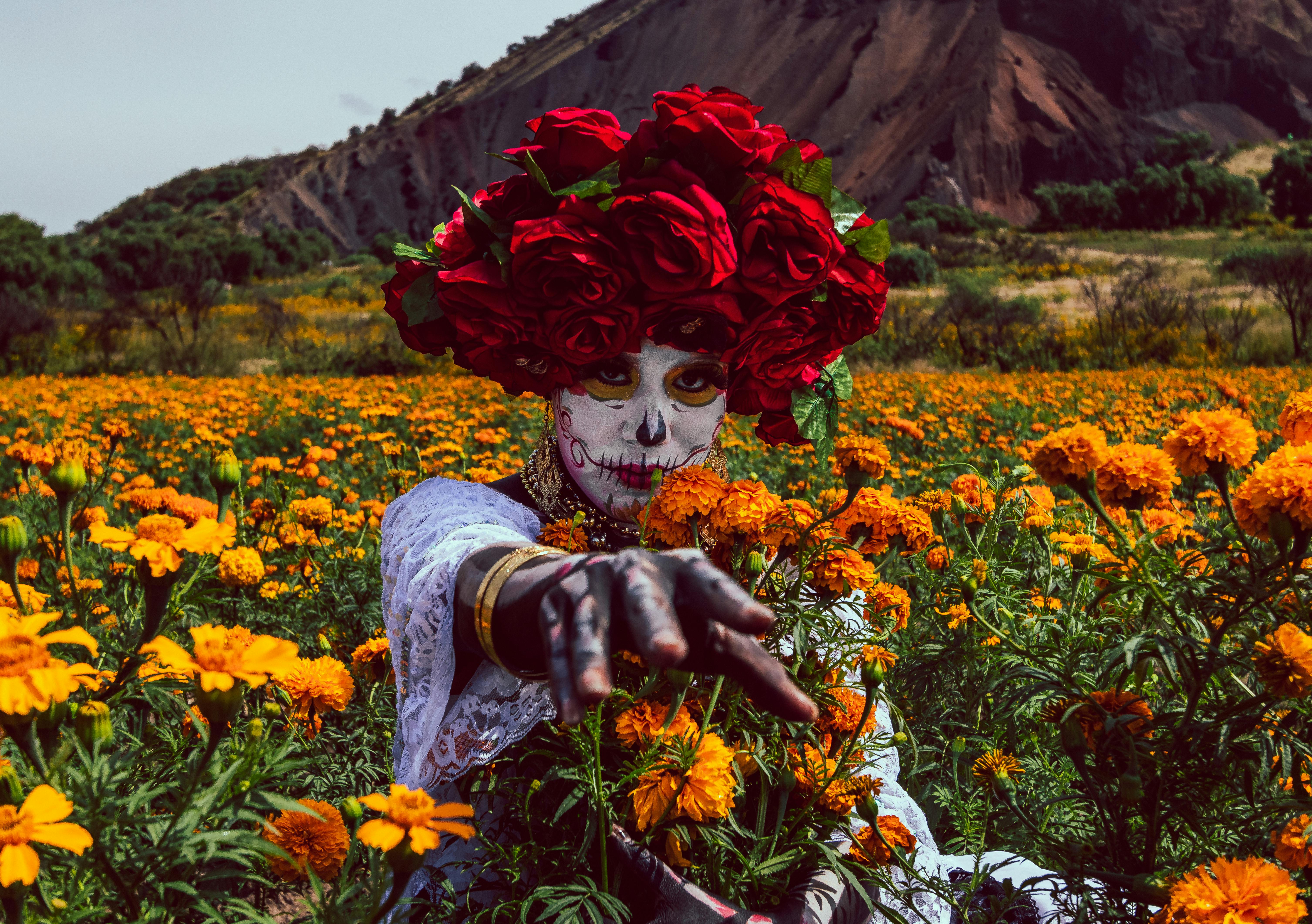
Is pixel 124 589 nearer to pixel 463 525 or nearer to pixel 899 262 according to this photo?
pixel 463 525

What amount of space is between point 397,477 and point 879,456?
167cm

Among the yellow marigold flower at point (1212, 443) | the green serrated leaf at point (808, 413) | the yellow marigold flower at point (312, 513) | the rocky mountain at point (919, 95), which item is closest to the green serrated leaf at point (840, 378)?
the green serrated leaf at point (808, 413)

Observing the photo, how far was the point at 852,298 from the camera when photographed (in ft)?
4.78

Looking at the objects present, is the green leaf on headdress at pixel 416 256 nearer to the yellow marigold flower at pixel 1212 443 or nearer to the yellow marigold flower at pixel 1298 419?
the yellow marigold flower at pixel 1212 443

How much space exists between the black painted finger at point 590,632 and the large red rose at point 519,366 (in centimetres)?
75

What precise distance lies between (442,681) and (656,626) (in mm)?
552

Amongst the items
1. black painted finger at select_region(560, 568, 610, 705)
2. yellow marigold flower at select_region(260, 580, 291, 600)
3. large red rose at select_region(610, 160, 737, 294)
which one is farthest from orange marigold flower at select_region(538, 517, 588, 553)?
yellow marigold flower at select_region(260, 580, 291, 600)

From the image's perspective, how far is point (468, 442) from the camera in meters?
4.70

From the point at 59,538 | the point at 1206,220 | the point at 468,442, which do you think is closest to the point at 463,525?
the point at 59,538

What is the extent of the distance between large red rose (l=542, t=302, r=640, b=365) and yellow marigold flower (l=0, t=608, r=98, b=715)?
76 cm

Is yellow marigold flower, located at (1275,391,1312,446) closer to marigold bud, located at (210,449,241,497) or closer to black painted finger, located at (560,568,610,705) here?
black painted finger, located at (560,568,610,705)

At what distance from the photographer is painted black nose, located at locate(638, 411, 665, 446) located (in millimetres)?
1382

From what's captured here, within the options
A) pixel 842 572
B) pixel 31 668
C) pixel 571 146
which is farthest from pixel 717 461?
Result: pixel 31 668

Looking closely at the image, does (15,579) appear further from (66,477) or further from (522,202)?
(522,202)
